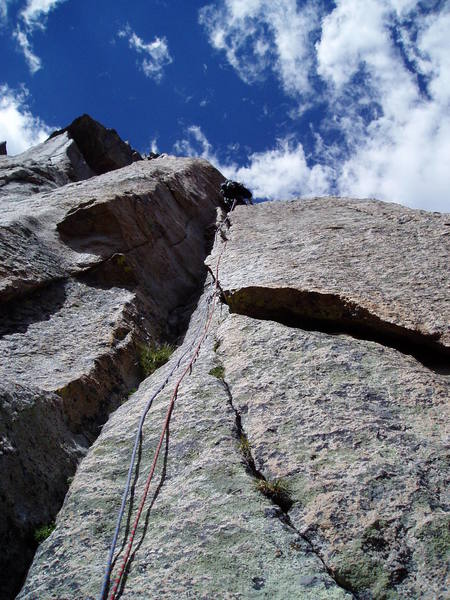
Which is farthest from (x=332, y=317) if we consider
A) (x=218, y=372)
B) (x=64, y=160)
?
(x=64, y=160)

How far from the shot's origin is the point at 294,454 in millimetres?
4723

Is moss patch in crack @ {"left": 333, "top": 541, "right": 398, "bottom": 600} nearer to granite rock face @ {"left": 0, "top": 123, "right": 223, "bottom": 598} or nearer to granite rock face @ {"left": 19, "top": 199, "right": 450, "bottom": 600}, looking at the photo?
granite rock face @ {"left": 19, "top": 199, "right": 450, "bottom": 600}

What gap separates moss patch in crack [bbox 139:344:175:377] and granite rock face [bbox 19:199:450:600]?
472mm

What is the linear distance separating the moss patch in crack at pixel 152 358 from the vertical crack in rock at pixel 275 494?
2.91 m

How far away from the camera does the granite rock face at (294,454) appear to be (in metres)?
3.79

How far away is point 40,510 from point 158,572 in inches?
64.2

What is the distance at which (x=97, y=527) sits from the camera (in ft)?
14.9

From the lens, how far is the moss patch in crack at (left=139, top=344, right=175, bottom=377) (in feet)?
26.8

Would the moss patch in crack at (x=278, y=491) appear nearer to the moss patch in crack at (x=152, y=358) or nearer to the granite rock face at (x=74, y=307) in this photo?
the granite rock face at (x=74, y=307)

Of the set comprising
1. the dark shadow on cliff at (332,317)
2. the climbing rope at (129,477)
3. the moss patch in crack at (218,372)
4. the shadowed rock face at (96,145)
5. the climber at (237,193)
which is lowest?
the climbing rope at (129,477)

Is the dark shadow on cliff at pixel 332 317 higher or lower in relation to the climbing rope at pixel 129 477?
higher

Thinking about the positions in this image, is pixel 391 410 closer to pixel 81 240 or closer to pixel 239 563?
pixel 239 563

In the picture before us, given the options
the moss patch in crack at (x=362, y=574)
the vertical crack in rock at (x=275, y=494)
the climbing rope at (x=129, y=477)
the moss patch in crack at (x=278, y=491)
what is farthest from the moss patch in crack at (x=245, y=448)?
the moss patch in crack at (x=362, y=574)

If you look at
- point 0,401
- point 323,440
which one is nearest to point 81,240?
point 0,401
